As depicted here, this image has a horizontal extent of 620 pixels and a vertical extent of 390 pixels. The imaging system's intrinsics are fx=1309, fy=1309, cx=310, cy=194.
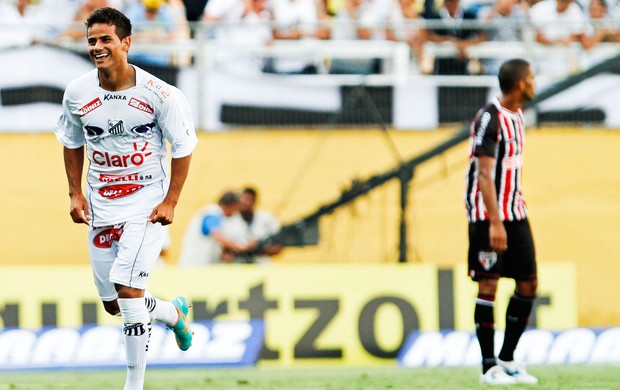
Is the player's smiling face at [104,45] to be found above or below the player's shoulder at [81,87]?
above

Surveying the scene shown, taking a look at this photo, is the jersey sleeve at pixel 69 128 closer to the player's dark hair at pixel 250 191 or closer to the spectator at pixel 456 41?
the player's dark hair at pixel 250 191

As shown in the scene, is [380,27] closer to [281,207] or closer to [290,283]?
[281,207]

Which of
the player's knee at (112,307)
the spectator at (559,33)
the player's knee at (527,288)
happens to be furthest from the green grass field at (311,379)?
the spectator at (559,33)

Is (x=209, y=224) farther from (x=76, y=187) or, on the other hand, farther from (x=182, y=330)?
(x=76, y=187)

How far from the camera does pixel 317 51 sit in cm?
1545

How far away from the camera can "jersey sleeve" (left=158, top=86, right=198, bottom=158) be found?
777 centimetres

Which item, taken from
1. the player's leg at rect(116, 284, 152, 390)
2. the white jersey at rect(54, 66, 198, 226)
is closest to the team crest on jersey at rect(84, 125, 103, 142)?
the white jersey at rect(54, 66, 198, 226)

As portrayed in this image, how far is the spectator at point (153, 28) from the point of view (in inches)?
607

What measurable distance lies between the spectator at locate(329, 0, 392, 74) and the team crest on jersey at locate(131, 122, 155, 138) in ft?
25.2

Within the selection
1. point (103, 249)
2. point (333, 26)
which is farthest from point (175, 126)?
point (333, 26)

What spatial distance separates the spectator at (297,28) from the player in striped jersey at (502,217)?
633 cm

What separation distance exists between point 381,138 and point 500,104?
262 inches

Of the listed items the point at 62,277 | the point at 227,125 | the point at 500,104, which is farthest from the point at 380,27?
the point at 500,104

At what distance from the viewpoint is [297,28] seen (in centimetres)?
1548
